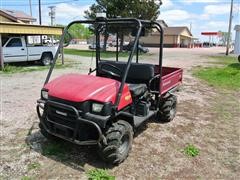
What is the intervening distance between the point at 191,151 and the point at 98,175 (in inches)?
65.2

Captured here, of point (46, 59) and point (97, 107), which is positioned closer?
point (97, 107)

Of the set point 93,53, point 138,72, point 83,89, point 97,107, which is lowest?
point 97,107

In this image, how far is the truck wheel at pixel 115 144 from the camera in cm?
351

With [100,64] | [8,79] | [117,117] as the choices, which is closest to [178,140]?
[117,117]

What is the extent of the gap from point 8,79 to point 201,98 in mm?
7691

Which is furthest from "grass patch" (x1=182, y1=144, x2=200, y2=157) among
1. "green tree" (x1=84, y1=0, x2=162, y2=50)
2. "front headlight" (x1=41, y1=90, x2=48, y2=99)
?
"green tree" (x1=84, y1=0, x2=162, y2=50)

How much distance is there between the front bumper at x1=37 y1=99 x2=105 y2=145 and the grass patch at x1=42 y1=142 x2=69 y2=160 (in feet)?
1.37

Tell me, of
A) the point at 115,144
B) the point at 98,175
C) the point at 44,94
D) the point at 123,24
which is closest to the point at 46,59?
the point at 123,24

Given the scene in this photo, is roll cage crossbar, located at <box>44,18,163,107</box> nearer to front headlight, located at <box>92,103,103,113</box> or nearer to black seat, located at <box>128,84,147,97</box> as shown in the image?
front headlight, located at <box>92,103,103,113</box>

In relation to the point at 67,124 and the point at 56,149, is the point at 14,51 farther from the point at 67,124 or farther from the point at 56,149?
the point at 67,124

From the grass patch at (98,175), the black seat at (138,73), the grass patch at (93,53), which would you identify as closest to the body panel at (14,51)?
the grass patch at (93,53)

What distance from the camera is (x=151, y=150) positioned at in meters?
4.24

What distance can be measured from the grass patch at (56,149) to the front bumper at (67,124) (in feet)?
1.37

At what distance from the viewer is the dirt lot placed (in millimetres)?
3568
